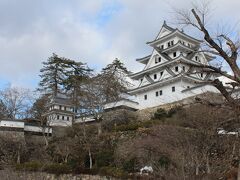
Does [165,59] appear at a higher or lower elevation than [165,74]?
higher

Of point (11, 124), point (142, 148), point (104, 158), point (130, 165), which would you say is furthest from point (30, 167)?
point (11, 124)

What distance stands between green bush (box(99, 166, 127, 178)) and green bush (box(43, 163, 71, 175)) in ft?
9.93

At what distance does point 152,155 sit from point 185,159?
633 cm

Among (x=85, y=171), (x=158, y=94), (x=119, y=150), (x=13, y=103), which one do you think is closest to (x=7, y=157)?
(x=85, y=171)

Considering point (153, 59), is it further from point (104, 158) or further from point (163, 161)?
point (163, 161)

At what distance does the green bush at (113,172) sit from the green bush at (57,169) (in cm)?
303

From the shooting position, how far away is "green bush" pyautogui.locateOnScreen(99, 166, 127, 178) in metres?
24.1

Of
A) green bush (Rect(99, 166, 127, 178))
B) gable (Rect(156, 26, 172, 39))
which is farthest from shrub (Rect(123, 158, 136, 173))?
gable (Rect(156, 26, 172, 39))

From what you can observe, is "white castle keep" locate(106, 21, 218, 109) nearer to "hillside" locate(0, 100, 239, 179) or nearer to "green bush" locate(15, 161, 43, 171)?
"hillside" locate(0, 100, 239, 179)

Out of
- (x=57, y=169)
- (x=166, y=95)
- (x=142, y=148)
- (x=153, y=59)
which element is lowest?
(x=57, y=169)

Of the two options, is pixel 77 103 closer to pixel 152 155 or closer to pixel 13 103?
pixel 13 103

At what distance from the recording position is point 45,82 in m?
48.6

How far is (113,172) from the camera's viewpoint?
24797 mm

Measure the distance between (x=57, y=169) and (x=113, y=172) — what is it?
16.1ft
